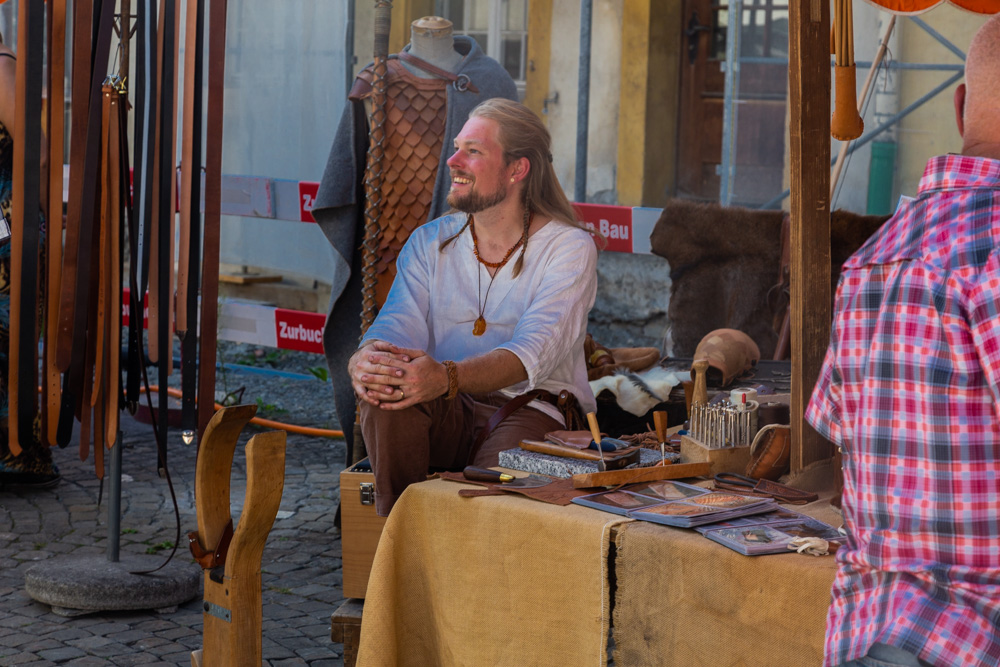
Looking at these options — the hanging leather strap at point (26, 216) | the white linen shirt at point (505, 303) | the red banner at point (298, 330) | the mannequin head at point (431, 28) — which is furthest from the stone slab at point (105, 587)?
the red banner at point (298, 330)

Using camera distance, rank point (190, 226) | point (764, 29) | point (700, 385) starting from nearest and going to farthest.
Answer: point (700, 385) → point (190, 226) → point (764, 29)

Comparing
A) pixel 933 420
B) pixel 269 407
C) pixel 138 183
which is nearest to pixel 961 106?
pixel 933 420

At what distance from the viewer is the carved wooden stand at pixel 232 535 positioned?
8.21 ft

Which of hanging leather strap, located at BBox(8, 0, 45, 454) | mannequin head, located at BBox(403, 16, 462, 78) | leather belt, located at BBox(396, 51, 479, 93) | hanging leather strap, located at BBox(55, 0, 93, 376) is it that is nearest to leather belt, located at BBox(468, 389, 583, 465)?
hanging leather strap, located at BBox(55, 0, 93, 376)

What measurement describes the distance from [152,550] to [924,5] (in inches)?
125

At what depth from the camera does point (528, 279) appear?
3.39m

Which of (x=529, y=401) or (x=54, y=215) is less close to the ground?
(x=54, y=215)

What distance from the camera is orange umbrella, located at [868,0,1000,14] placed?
11.2ft

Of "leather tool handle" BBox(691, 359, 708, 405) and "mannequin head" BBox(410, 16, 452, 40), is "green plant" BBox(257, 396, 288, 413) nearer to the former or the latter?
"mannequin head" BBox(410, 16, 452, 40)

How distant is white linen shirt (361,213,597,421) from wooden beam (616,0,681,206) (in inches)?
257

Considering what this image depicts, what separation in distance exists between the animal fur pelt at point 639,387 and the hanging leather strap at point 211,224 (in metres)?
1.34

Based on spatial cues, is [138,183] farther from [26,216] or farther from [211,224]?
[211,224]

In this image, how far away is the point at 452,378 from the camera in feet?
9.89

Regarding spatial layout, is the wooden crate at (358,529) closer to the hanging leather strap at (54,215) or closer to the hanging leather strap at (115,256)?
the hanging leather strap at (115,256)
